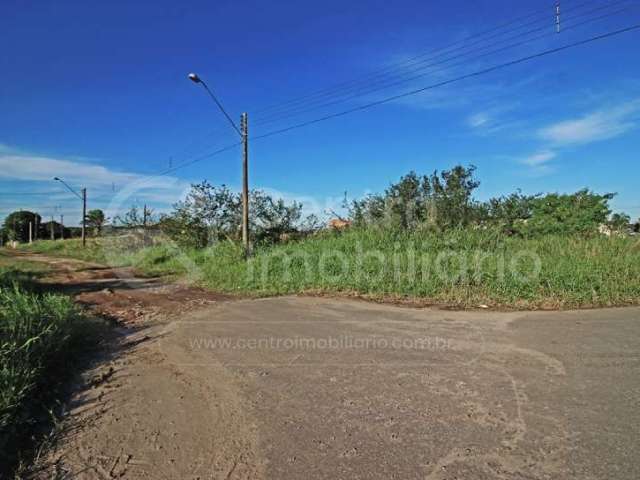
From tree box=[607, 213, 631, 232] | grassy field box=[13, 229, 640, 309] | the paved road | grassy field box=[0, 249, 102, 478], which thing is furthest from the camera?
tree box=[607, 213, 631, 232]

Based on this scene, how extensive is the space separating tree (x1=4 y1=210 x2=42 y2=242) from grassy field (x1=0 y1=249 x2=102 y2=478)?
60.6 m

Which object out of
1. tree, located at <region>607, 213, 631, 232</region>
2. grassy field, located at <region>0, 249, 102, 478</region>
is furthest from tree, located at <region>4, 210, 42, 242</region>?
tree, located at <region>607, 213, 631, 232</region>

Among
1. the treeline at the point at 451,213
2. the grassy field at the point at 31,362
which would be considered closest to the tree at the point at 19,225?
the treeline at the point at 451,213

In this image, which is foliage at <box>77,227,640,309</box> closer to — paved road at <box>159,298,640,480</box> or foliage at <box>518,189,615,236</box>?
paved road at <box>159,298,640,480</box>

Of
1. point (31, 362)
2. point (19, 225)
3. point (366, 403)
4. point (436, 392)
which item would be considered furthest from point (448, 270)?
point (19, 225)

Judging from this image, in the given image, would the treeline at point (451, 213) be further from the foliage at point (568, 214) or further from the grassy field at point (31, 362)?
the grassy field at point (31, 362)

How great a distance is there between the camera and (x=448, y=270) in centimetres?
861

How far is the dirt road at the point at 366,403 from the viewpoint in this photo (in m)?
2.53

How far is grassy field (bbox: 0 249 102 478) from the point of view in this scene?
119 inches

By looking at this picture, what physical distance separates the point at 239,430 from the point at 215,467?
0.43 metres

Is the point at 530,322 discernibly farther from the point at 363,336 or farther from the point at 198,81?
the point at 198,81

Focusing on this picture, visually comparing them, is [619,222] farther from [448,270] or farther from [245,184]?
[245,184]

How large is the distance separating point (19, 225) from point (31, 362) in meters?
64.1

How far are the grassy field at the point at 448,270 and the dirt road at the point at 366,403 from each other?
4.76 feet
